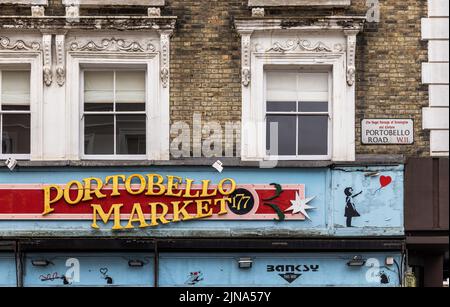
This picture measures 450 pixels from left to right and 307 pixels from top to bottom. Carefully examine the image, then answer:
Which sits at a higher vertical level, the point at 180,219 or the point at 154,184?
the point at 154,184

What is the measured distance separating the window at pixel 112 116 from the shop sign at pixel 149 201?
1.76 feet

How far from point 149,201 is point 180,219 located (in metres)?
0.51

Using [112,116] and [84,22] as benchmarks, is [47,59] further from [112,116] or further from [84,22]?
[112,116]

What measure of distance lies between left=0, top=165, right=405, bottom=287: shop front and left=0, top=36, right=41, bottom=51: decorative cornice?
5.71 ft

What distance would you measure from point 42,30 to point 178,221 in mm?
3320

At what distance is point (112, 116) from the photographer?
16.7 m

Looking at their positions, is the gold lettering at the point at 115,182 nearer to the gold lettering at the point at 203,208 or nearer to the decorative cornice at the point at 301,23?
the gold lettering at the point at 203,208

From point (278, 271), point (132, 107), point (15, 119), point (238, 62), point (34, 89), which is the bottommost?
point (278, 271)

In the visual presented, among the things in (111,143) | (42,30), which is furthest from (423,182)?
(42,30)

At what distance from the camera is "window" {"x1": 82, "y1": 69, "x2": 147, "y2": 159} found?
1664 centimetres

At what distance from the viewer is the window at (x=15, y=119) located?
54.5 feet

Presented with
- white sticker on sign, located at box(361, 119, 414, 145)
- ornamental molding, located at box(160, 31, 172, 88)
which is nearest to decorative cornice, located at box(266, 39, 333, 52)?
white sticker on sign, located at box(361, 119, 414, 145)

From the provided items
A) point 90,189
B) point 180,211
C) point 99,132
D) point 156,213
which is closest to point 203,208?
point 180,211

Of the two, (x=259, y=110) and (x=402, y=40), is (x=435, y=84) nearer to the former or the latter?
(x=402, y=40)
